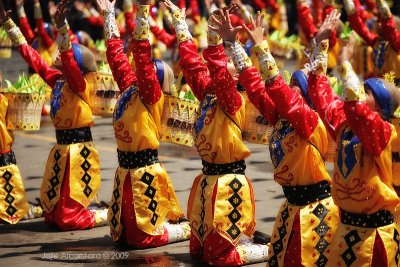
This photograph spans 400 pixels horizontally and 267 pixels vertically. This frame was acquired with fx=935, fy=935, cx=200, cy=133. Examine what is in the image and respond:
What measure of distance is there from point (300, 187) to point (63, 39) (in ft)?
9.28

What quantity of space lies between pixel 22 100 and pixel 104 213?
125 centimetres

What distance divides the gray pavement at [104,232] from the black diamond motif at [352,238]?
6.17 ft

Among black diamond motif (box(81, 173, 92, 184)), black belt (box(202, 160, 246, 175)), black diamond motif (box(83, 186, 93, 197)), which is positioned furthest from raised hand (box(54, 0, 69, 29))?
black belt (box(202, 160, 246, 175))

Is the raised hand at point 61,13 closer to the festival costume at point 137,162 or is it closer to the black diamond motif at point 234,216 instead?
the festival costume at point 137,162

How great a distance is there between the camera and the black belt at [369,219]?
16.8 feet

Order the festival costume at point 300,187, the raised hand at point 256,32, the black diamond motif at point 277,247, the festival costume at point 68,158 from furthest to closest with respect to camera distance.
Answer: the festival costume at point 68,158 < the black diamond motif at point 277,247 < the festival costume at point 300,187 < the raised hand at point 256,32

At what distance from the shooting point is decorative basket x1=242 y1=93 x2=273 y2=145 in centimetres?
673

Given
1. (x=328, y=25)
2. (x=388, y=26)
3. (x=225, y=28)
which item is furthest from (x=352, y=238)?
Answer: (x=388, y=26)

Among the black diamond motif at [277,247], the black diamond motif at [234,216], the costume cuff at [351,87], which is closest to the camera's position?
the costume cuff at [351,87]

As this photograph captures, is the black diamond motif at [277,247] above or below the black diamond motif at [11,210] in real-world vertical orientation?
above

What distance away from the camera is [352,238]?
5109 millimetres

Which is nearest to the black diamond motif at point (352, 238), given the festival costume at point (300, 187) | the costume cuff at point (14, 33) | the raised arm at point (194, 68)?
the festival costume at point (300, 187)

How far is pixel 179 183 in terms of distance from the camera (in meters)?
10.1

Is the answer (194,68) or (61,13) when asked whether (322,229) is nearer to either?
(194,68)
